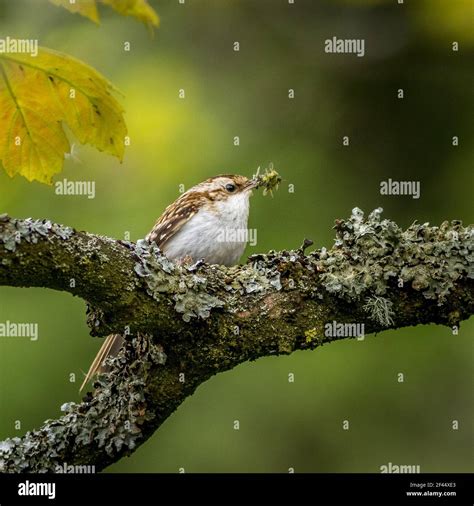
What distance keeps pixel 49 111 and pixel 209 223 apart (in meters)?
2.90

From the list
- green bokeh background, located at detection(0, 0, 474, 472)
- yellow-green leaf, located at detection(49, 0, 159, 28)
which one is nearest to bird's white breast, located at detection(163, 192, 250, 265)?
green bokeh background, located at detection(0, 0, 474, 472)

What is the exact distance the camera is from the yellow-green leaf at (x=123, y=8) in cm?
246

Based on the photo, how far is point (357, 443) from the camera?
21.6 ft

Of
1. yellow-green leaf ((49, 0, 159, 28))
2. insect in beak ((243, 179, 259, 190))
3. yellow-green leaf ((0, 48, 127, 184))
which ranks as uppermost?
insect in beak ((243, 179, 259, 190))

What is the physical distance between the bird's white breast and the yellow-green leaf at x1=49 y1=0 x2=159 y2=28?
295 centimetres

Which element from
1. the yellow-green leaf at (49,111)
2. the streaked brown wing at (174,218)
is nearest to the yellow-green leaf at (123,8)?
the yellow-green leaf at (49,111)

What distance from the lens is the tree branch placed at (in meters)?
3.68

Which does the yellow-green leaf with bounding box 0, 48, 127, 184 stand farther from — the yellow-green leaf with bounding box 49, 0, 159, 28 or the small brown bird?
the small brown bird

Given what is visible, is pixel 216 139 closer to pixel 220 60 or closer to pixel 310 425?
pixel 220 60

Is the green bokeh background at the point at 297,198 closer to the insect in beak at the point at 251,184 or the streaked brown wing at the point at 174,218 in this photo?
the streaked brown wing at the point at 174,218

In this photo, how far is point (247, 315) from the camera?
3732 millimetres

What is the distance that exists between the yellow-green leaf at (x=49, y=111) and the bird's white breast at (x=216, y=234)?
8.36 feet
